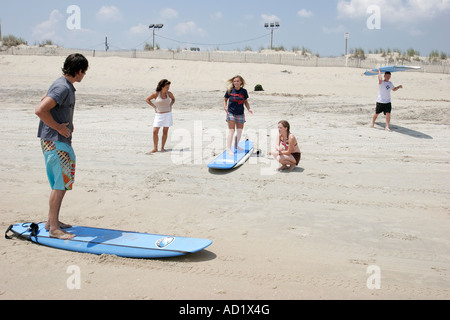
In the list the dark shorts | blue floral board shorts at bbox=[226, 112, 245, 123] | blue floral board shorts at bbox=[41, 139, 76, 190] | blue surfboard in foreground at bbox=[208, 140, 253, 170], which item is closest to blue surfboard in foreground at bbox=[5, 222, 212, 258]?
blue floral board shorts at bbox=[41, 139, 76, 190]

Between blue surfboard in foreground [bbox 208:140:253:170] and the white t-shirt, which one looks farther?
the white t-shirt

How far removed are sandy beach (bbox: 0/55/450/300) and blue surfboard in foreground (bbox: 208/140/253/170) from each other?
17 centimetres

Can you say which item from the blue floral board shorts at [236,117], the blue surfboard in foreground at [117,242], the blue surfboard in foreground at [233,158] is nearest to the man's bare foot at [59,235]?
the blue surfboard in foreground at [117,242]

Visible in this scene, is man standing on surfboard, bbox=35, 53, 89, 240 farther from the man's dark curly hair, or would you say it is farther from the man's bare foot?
the man's bare foot

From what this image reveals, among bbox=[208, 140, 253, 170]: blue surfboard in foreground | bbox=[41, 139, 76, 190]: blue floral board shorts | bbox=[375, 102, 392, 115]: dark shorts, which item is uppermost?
bbox=[375, 102, 392, 115]: dark shorts

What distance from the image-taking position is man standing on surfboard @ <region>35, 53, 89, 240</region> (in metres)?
3.90

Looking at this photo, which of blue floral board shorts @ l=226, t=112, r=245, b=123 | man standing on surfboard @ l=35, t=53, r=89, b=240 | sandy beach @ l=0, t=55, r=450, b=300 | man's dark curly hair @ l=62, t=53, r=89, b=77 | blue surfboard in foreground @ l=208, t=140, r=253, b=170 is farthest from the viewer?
blue floral board shorts @ l=226, t=112, r=245, b=123

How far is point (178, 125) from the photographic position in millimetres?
11742

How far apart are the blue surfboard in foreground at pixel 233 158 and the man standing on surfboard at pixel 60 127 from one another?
3.41 meters

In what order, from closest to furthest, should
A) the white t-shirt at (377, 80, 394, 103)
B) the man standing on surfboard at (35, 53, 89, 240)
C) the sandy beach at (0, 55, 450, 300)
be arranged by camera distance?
the sandy beach at (0, 55, 450, 300)
the man standing on surfboard at (35, 53, 89, 240)
the white t-shirt at (377, 80, 394, 103)

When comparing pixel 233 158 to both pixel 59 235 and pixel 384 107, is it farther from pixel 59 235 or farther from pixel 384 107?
pixel 384 107

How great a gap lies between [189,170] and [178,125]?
4532 millimetres

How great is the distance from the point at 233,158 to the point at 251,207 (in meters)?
2.30

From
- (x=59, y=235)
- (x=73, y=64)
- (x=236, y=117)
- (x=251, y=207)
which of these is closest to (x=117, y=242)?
(x=59, y=235)
